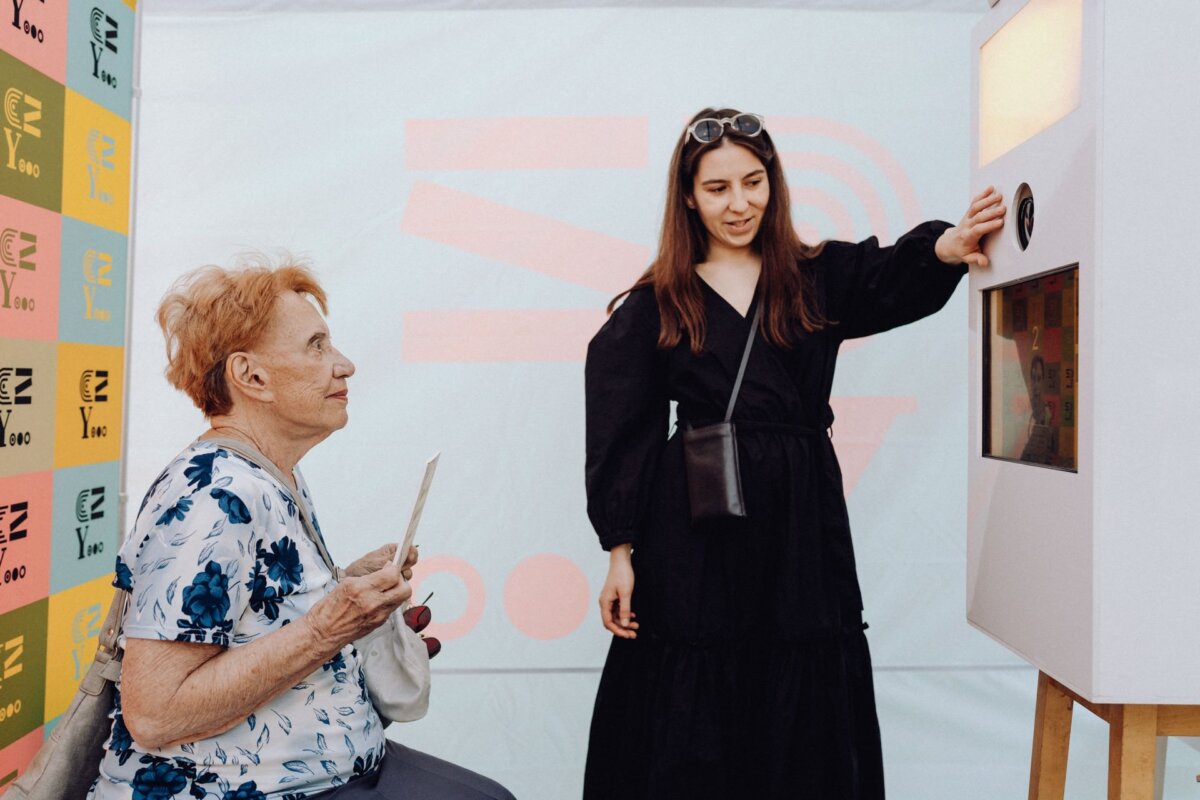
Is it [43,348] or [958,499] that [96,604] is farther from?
[958,499]

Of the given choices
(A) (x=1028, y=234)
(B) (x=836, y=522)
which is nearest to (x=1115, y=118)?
(A) (x=1028, y=234)

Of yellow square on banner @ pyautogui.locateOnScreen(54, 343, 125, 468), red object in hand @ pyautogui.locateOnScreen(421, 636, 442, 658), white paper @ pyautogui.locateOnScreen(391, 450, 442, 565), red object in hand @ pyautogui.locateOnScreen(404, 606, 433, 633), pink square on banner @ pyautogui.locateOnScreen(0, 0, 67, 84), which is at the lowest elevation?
red object in hand @ pyautogui.locateOnScreen(421, 636, 442, 658)

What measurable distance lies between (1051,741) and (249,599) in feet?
4.69

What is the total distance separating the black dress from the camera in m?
1.80

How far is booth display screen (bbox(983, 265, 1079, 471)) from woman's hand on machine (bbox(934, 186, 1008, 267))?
78mm

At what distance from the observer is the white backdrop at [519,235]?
115 inches

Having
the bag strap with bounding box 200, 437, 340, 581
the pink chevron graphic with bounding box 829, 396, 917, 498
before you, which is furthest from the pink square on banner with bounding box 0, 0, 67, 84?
the pink chevron graphic with bounding box 829, 396, 917, 498

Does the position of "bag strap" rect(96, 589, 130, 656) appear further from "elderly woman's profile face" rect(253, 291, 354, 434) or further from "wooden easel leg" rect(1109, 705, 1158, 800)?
"wooden easel leg" rect(1109, 705, 1158, 800)

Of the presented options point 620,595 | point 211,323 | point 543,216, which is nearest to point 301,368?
point 211,323

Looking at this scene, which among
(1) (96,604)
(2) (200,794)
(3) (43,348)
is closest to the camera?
(2) (200,794)

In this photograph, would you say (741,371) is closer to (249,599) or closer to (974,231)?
(974,231)

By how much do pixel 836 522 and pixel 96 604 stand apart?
4.77 feet

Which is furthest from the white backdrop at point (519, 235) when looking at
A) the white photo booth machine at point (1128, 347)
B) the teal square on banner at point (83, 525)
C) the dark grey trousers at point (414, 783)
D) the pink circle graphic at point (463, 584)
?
the white photo booth machine at point (1128, 347)

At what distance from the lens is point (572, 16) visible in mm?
2912
